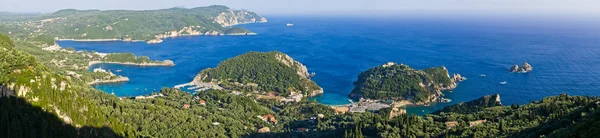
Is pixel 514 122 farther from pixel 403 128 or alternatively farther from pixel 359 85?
pixel 359 85

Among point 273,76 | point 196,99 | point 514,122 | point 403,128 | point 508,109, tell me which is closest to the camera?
point 514,122

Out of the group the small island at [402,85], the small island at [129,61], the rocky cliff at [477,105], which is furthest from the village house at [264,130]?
the small island at [129,61]

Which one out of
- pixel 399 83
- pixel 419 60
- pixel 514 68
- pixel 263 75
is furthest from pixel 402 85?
pixel 419 60

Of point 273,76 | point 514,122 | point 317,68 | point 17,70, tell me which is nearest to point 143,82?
point 273,76

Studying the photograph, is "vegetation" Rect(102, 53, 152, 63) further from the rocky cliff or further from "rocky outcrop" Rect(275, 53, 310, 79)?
the rocky cliff

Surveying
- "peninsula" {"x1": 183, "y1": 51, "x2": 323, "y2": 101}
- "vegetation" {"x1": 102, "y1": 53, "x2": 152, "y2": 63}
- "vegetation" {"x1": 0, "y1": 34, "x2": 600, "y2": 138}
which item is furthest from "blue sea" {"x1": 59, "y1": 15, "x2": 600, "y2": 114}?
"vegetation" {"x1": 0, "y1": 34, "x2": 600, "y2": 138}

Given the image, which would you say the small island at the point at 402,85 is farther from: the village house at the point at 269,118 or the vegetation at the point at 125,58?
the vegetation at the point at 125,58

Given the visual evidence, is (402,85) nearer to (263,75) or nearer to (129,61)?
(263,75)
